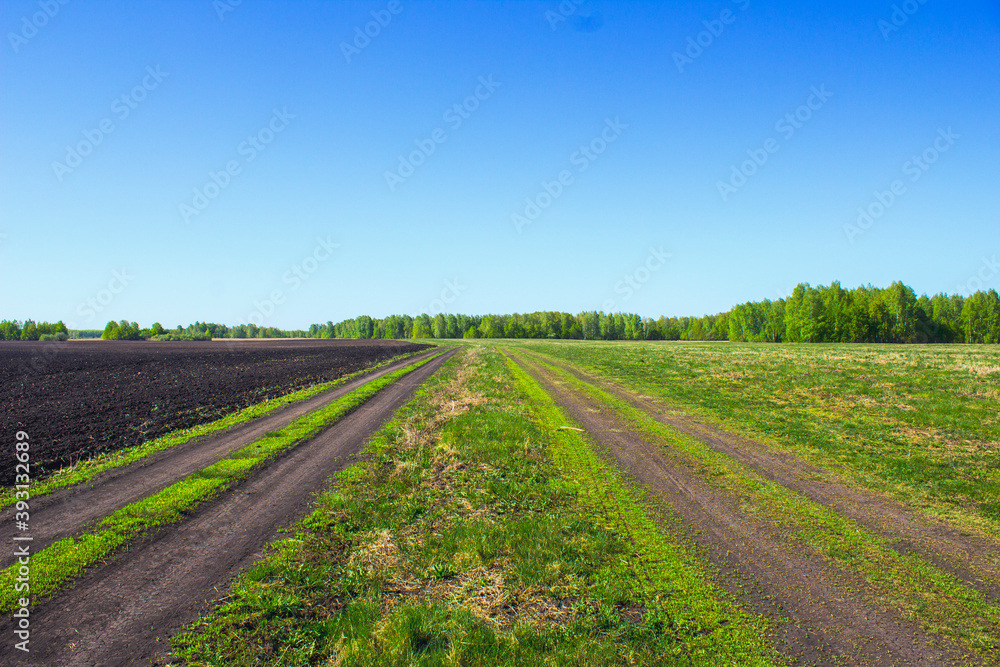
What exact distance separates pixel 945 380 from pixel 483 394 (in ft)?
81.8

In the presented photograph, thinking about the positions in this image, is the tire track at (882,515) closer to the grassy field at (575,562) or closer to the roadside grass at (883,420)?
the grassy field at (575,562)

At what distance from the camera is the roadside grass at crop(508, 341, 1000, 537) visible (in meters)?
9.15

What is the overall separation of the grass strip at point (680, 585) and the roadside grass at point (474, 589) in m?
0.02

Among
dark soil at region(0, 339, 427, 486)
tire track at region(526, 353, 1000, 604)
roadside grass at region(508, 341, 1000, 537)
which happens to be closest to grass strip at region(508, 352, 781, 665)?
tire track at region(526, 353, 1000, 604)

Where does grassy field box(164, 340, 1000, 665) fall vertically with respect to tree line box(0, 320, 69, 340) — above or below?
below

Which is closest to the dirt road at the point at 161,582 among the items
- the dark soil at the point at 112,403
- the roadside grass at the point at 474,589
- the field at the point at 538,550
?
the field at the point at 538,550

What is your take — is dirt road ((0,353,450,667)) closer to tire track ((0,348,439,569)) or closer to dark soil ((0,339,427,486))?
tire track ((0,348,439,569))

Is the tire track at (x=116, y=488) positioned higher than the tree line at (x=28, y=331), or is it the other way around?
the tree line at (x=28, y=331)

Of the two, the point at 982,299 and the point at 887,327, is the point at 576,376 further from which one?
the point at 982,299

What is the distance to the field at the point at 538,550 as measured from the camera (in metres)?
4.76

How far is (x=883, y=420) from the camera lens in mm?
15336

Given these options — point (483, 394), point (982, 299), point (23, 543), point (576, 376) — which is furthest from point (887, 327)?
point (23, 543)

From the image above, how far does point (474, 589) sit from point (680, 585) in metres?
2.68

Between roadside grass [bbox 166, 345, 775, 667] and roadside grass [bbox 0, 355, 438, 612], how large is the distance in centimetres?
265
